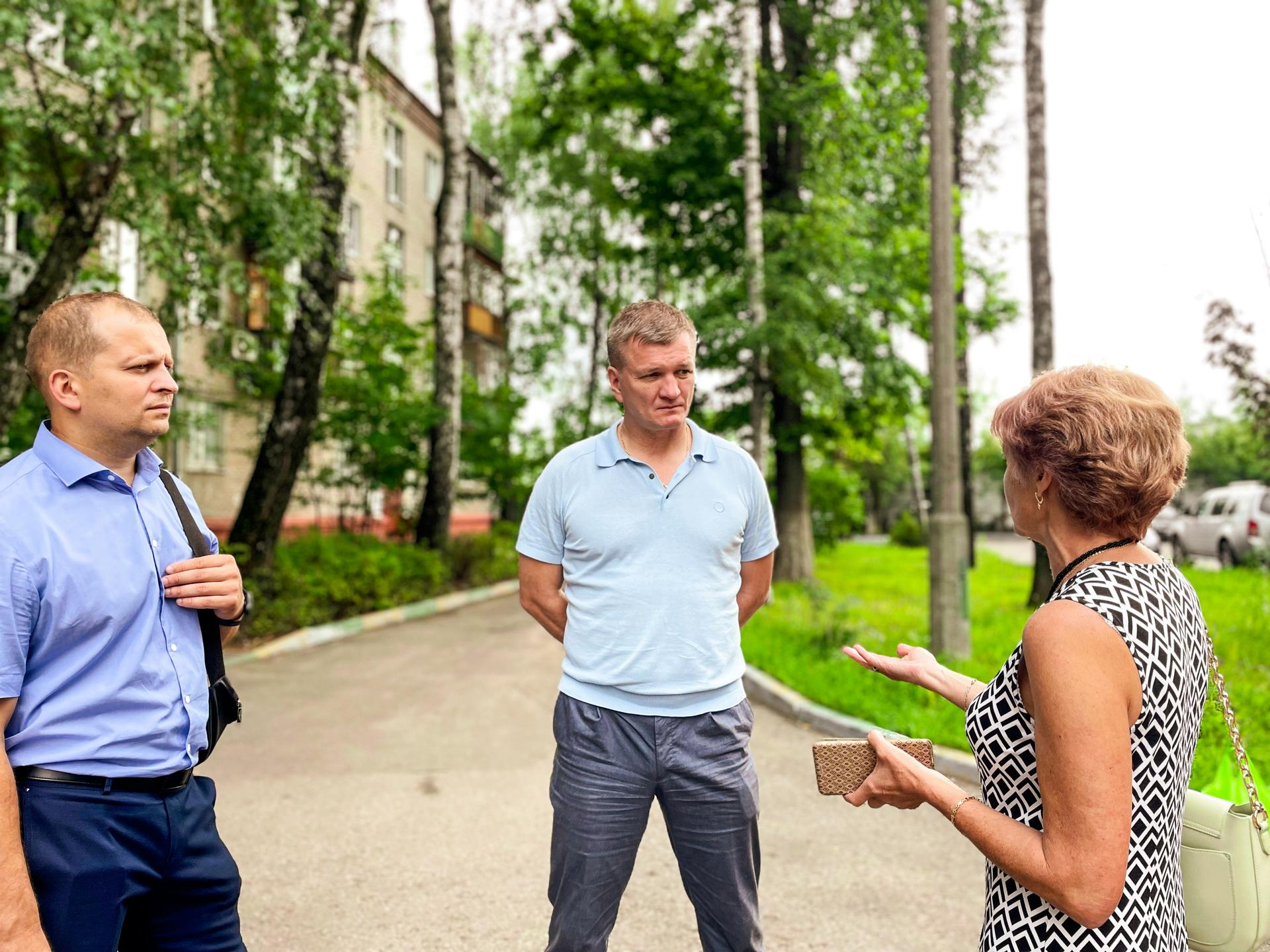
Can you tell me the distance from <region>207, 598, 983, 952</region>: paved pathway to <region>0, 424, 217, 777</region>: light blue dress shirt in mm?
2239

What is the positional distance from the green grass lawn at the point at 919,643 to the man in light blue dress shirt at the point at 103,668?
251 cm

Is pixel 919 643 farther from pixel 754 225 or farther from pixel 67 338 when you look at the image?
pixel 67 338

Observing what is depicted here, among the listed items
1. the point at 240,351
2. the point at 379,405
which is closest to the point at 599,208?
the point at 379,405

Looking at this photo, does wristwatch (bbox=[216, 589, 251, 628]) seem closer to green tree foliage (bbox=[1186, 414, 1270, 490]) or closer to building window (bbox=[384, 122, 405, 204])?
building window (bbox=[384, 122, 405, 204])

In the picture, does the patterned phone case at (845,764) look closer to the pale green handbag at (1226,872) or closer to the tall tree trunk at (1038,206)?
the pale green handbag at (1226,872)

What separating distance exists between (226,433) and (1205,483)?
54.4 meters

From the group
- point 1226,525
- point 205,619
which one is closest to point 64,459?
point 205,619

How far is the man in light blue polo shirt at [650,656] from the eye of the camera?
2924mm

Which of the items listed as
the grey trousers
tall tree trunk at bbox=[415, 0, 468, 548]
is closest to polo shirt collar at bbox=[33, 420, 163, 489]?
the grey trousers

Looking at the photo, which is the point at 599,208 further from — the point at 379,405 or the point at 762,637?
the point at 762,637

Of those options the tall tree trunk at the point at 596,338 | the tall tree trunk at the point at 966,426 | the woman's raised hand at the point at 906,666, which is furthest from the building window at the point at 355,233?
the woman's raised hand at the point at 906,666

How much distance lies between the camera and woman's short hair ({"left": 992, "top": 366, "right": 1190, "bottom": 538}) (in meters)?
1.88

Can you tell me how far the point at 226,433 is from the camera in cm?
2502

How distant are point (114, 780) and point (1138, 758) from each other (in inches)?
77.6
